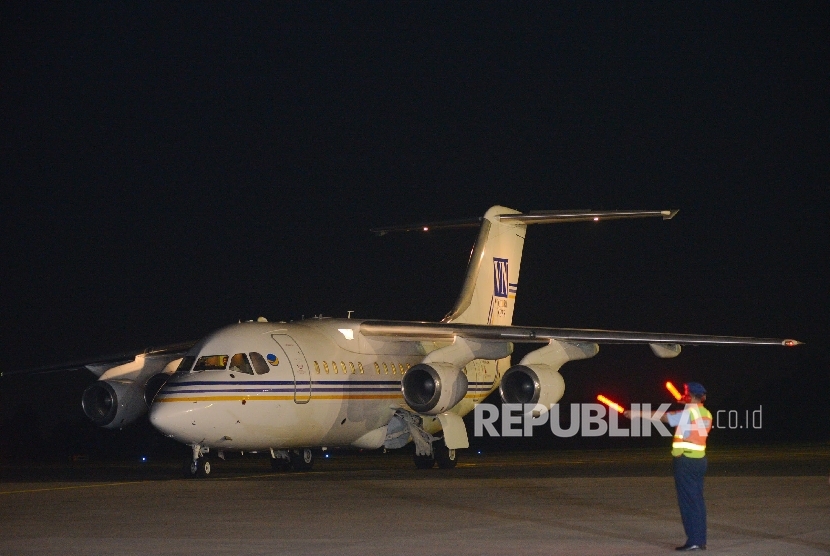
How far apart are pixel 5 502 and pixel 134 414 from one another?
9652 mm

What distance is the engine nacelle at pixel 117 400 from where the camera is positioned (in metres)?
26.2

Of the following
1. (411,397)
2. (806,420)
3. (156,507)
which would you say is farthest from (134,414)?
(806,420)

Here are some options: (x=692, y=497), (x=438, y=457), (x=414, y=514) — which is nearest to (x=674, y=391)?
(x=692, y=497)

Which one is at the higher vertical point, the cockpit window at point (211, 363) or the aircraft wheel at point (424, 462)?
the cockpit window at point (211, 363)

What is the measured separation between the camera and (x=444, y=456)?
27.0 metres

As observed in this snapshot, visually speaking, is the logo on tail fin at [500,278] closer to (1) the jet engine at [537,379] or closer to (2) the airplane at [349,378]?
(2) the airplane at [349,378]

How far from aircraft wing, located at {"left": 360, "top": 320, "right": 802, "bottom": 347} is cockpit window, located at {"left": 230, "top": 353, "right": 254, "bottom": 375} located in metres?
4.00

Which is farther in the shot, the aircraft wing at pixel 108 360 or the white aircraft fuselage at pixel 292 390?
the aircraft wing at pixel 108 360

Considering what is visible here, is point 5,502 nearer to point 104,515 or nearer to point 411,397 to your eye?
point 104,515

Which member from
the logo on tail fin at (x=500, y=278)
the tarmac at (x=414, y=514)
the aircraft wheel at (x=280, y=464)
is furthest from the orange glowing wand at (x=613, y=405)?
the logo on tail fin at (x=500, y=278)

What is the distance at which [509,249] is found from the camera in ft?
99.9

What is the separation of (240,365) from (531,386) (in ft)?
20.9

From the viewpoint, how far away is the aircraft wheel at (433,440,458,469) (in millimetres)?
26953

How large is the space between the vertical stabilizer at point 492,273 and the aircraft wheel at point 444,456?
10.7ft
